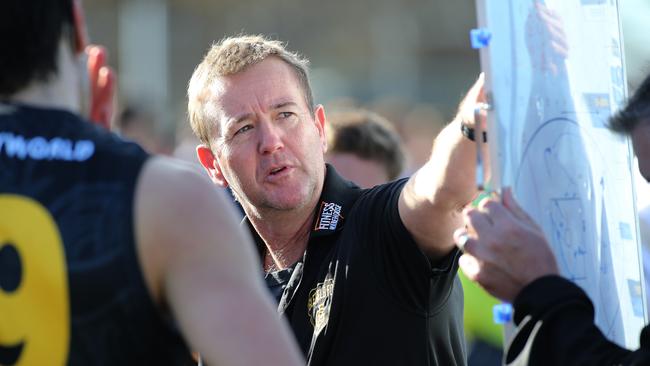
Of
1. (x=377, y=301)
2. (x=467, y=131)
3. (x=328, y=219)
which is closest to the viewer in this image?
(x=467, y=131)

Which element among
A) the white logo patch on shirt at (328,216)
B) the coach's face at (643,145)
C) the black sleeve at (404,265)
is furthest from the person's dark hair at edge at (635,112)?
the white logo patch on shirt at (328,216)

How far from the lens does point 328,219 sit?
340 centimetres

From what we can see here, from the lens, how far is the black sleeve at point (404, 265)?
3.12 meters

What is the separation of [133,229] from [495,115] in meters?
0.97

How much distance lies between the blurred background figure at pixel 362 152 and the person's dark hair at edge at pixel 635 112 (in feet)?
9.08

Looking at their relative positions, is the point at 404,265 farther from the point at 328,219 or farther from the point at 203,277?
the point at 203,277

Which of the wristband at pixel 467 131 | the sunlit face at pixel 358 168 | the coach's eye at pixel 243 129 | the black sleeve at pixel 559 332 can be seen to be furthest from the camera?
the sunlit face at pixel 358 168

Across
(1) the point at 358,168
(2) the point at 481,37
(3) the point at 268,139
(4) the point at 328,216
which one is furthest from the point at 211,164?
(2) the point at 481,37

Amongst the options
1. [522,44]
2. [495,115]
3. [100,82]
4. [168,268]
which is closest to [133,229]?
[168,268]

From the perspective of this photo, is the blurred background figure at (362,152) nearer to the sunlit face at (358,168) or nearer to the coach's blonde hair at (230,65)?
the sunlit face at (358,168)

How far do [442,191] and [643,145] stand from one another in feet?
2.22

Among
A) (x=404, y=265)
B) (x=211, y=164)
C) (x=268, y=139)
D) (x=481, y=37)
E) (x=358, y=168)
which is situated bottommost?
(x=358, y=168)

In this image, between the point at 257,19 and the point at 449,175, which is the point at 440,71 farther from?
the point at 449,175

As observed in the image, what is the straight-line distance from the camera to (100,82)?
2225 millimetres
